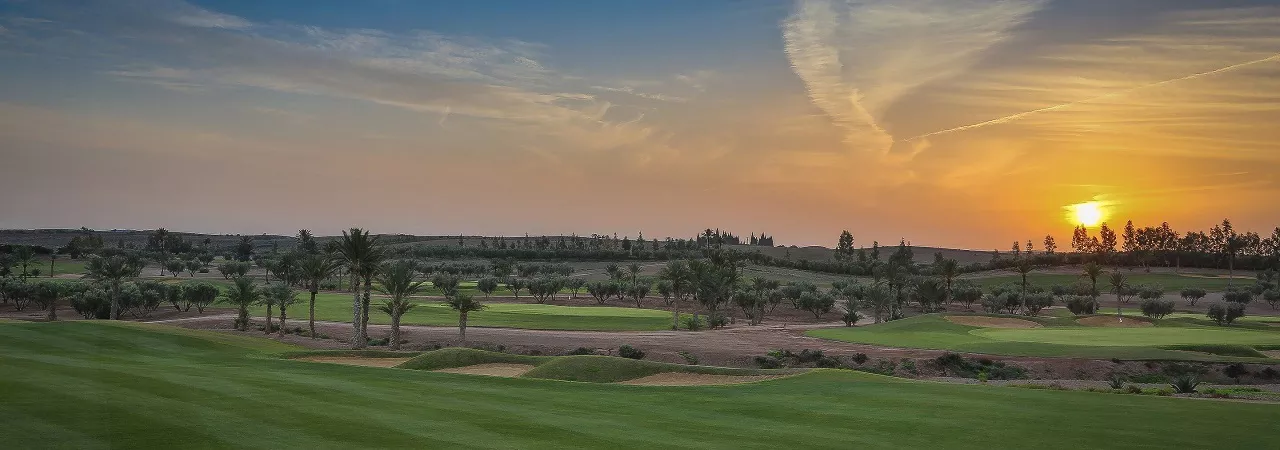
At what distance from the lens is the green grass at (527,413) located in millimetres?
16297

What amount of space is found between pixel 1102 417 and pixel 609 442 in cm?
1530

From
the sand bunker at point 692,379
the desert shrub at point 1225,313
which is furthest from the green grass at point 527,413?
the desert shrub at point 1225,313

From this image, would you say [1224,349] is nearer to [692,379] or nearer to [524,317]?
[692,379]

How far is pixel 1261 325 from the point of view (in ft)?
256

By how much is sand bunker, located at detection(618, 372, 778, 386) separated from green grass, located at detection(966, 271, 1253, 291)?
147 metres

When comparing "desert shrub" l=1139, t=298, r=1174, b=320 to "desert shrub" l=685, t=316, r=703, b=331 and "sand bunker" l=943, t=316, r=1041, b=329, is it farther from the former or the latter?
"desert shrub" l=685, t=316, r=703, b=331

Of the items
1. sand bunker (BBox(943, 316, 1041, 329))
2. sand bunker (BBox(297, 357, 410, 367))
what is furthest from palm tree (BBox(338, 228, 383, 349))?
sand bunker (BBox(943, 316, 1041, 329))

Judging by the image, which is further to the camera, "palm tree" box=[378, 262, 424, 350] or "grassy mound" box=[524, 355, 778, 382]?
"palm tree" box=[378, 262, 424, 350]

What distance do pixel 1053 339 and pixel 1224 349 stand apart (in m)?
11.0

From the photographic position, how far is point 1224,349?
52.5m

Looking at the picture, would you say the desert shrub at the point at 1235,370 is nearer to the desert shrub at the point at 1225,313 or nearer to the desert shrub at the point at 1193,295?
the desert shrub at the point at 1225,313

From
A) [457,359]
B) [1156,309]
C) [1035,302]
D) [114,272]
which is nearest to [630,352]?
[457,359]

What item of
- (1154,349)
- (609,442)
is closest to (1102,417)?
(609,442)

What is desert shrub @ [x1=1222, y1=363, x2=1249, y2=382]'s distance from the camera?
1795 inches
